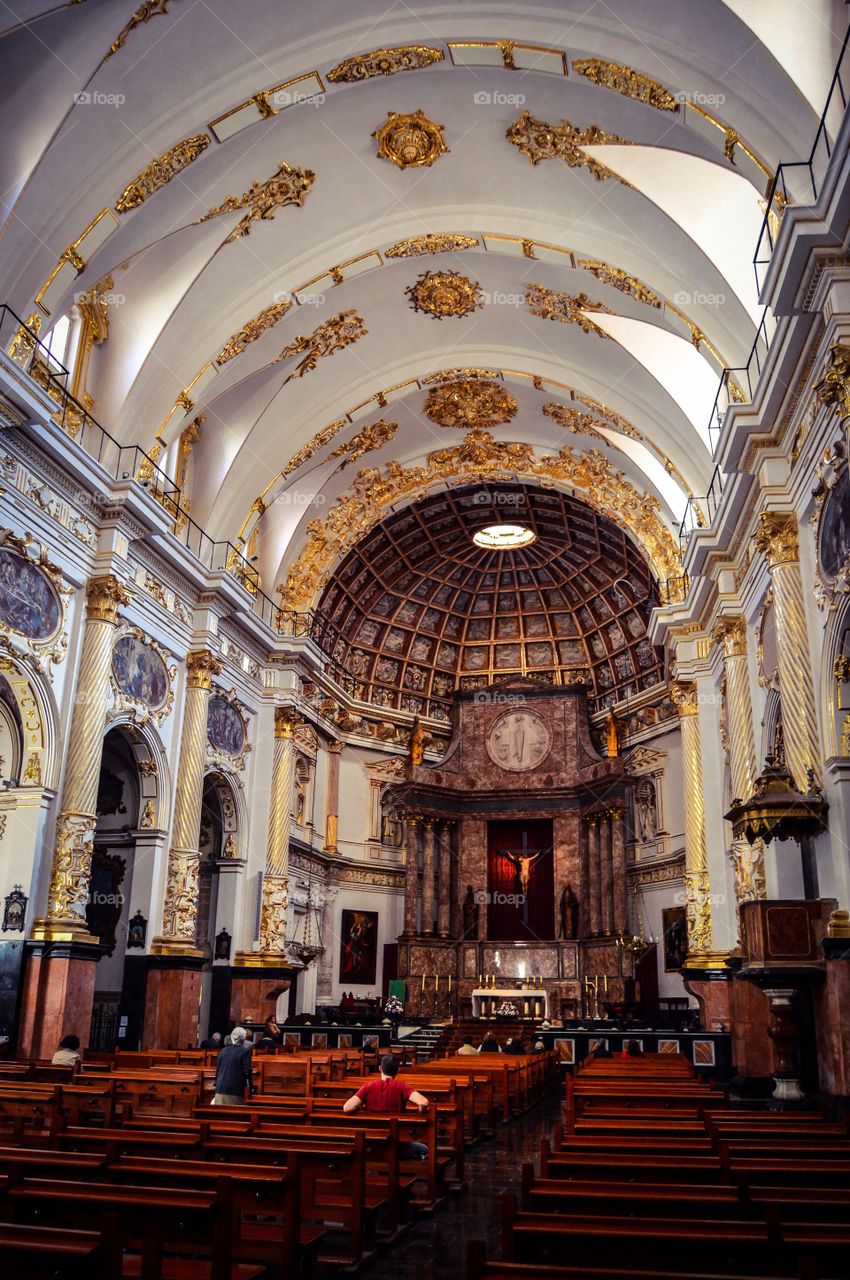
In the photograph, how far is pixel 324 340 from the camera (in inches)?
876

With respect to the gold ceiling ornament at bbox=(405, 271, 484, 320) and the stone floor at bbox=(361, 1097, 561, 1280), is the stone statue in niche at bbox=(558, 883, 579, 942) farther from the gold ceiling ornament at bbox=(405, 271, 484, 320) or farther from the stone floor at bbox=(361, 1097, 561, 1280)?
the stone floor at bbox=(361, 1097, 561, 1280)

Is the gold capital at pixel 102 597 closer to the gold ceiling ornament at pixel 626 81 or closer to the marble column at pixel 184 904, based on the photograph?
the marble column at pixel 184 904

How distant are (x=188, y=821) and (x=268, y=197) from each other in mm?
11582

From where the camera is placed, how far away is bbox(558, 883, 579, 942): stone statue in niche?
32031mm

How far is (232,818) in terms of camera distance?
24.5 meters

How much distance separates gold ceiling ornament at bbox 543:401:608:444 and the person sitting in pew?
57.9 feet

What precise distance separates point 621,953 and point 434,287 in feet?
61.9

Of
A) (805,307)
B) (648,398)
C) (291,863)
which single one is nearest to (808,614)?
(805,307)

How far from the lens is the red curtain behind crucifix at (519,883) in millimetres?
33500

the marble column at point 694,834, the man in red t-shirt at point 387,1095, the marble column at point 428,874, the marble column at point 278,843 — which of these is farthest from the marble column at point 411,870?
the man in red t-shirt at point 387,1095

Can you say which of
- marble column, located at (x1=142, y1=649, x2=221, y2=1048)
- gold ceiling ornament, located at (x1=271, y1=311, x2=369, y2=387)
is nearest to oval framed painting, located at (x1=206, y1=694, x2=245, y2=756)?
marble column, located at (x1=142, y1=649, x2=221, y2=1048)

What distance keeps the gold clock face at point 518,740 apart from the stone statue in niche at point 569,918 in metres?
4.54

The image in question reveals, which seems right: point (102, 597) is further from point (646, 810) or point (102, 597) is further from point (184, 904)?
point (646, 810)

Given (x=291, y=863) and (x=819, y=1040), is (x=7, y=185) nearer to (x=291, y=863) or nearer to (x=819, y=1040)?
(x=819, y=1040)
